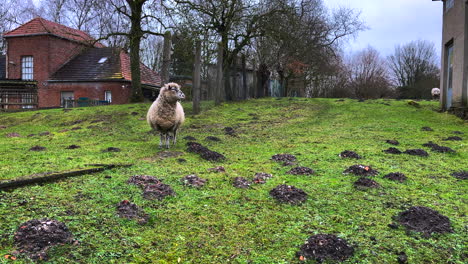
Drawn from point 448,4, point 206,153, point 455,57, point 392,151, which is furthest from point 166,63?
point 448,4

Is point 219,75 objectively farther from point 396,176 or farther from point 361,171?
point 396,176

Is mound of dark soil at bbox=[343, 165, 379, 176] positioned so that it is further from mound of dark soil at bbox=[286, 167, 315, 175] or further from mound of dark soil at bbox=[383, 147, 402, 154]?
mound of dark soil at bbox=[383, 147, 402, 154]

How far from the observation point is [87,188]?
189 inches

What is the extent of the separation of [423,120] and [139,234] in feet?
40.8

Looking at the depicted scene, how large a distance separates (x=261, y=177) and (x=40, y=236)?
11.2 ft

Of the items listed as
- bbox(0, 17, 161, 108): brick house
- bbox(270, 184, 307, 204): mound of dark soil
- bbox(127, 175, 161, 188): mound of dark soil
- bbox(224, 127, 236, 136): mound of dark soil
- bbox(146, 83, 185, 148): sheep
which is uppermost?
bbox(0, 17, 161, 108): brick house

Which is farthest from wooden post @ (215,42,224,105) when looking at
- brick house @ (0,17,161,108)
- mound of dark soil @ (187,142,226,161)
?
brick house @ (0,17,161,108)

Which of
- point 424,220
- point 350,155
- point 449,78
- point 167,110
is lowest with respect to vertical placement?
point 424,220

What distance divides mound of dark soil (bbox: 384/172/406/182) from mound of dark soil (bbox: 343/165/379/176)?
238mm

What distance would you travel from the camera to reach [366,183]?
5211 mm

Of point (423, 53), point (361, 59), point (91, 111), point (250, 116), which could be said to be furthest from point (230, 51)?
point (423, 53)

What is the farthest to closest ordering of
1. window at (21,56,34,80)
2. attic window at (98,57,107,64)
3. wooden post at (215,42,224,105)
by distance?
attic window at (98,57,107,64), window at (21,56,34,80), wooden post at (215,42,224,105)

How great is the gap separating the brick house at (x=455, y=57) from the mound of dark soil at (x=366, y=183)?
10.5 m

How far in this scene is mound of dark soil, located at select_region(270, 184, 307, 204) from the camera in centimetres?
466
